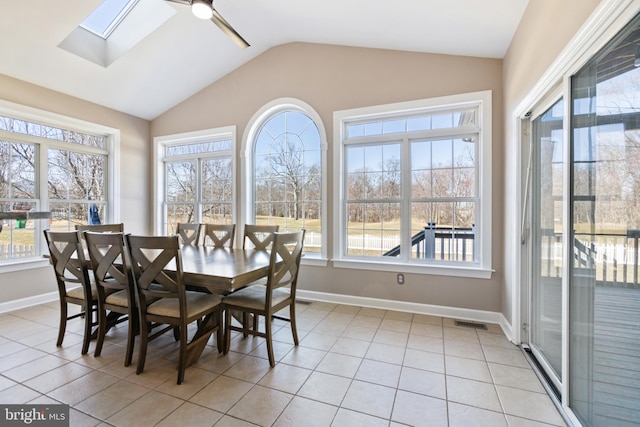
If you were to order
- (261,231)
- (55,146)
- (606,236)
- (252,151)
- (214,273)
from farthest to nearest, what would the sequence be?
(252,151), (55,146), (261,231), (214,273), (606,236)

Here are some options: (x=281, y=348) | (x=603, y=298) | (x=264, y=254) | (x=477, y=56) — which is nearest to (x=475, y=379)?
(x=603, y=298)

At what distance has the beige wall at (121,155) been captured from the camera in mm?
3457

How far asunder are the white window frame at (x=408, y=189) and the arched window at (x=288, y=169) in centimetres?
23

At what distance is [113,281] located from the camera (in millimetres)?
2309

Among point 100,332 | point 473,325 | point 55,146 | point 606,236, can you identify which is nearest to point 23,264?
point 55,146

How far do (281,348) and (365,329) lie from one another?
917mm

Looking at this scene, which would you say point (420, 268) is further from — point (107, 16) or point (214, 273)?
point (107, 16)

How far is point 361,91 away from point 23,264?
15.6ft

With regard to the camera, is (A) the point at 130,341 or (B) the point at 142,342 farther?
(A) the point at 130,341

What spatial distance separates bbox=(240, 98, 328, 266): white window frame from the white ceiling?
84cm

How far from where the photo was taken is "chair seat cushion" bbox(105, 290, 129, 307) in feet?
7.62

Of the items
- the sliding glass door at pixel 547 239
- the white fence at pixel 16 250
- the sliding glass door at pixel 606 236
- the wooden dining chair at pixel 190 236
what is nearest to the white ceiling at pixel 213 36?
the sliding glass door at pixel 547 239

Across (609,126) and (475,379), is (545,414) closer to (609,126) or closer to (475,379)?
(475,379)

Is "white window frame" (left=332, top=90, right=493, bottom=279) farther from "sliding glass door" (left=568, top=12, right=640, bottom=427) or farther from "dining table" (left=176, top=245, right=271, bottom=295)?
"sliding glass door" (left=568, top=12, right=640, bottom=427)
